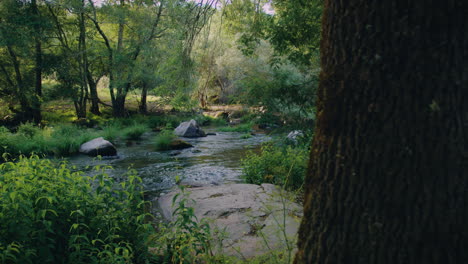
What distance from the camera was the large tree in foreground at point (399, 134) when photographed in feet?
4.62

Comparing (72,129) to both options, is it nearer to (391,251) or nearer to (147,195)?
(147,195)

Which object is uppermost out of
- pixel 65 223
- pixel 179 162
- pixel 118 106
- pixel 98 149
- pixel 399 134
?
pixel 399 134

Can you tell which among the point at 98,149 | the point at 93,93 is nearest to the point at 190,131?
the point at 98,149

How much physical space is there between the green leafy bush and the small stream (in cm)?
83

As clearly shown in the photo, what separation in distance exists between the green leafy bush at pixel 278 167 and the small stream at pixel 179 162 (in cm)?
83

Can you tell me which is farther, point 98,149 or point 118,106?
point 118,106

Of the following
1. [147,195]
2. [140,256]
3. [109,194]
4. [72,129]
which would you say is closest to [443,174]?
[140,256]

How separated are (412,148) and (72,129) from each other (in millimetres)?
14709

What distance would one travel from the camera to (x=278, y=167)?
6.64 m

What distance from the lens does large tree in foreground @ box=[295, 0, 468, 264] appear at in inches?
55.5

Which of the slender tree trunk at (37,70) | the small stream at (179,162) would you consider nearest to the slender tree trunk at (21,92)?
the slender tree trunk at (37,70)

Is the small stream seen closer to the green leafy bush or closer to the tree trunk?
the green leafy bush

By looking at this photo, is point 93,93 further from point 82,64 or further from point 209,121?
point 209,121

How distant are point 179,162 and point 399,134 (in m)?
9.56
